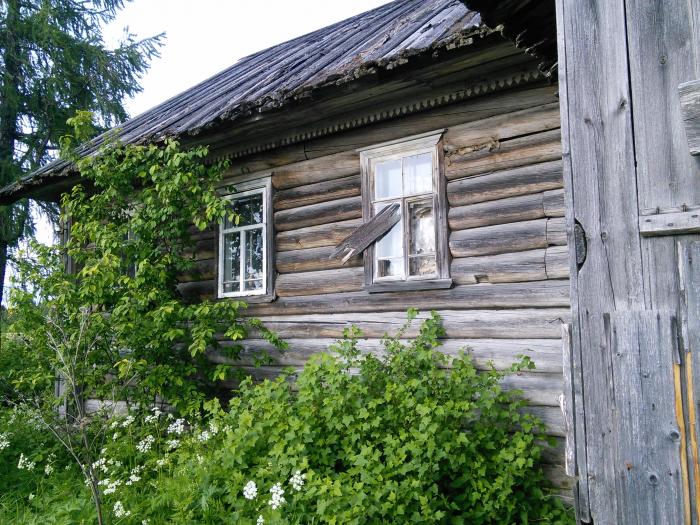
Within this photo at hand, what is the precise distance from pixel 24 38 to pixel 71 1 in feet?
5.62

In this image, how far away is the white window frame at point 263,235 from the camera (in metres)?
6.61

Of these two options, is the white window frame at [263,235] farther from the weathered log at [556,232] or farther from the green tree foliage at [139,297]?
the weathered log at [556,232]

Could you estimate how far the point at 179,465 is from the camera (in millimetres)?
5133

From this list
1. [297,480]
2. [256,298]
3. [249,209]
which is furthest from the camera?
[249,209]

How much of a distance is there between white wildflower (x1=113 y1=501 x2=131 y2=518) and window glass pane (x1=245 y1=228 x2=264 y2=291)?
2997mm

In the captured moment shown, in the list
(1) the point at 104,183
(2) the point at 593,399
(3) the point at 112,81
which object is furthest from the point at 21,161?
(2) the point at 593,399

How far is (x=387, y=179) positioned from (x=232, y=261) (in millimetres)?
2388

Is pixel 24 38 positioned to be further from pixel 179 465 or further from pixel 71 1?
pixel 179 465

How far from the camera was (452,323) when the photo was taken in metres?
5.21

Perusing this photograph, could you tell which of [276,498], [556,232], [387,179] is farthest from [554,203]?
[276,498]

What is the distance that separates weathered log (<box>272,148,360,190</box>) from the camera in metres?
6.09

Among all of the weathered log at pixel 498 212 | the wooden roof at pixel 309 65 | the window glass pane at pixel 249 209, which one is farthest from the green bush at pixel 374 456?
the window glass pane at pixel 249 209

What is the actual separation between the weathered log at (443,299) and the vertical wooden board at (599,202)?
2.42m

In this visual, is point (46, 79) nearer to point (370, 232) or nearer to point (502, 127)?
point (370, 232)
